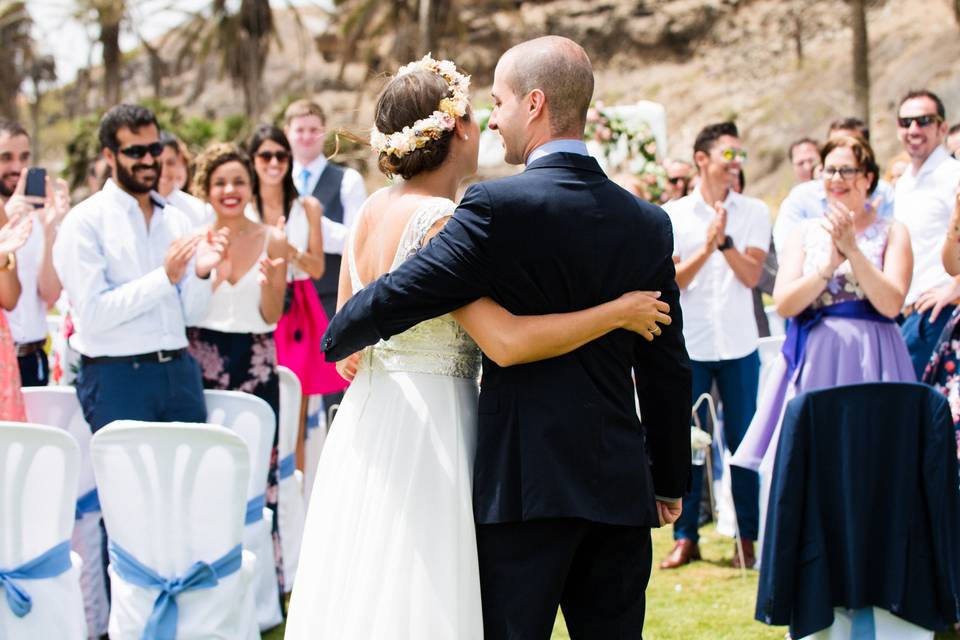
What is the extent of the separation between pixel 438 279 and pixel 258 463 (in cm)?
211

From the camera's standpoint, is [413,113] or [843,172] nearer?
[413,113]

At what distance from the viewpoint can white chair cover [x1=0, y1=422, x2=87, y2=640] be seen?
3.67 m

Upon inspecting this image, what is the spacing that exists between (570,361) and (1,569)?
2.19m

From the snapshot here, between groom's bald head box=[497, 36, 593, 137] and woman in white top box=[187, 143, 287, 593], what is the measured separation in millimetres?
2751

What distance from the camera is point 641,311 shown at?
8.77ft

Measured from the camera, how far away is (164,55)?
50.2 metres

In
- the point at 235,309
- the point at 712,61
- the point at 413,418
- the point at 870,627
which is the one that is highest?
the point at 712,61

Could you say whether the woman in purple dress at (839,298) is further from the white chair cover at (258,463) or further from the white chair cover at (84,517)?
the white chair cover at (84,517)

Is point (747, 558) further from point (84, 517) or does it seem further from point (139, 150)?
point (139, 150)

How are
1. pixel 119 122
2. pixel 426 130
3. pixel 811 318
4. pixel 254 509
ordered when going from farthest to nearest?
pixel 811 318 → pixel 119 122 → pixel 254 509 → pixel 426 130

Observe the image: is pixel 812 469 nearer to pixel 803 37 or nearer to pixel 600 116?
pixel 600 116

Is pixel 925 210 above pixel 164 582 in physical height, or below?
above

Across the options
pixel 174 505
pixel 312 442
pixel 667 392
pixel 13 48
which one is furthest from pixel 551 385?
pixel 13 48

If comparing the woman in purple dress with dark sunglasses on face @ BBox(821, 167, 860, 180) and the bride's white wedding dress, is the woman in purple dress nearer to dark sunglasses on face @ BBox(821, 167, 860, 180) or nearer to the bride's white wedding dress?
dark sunglasses on face @ BBox(821, 167, 860, 180)
